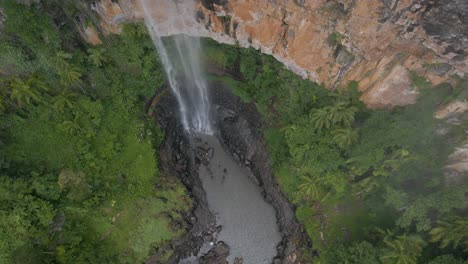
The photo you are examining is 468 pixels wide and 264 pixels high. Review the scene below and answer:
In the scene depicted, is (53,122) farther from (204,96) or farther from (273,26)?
(273,26)

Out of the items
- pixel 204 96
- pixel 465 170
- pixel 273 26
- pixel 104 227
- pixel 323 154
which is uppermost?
pixel 273 26

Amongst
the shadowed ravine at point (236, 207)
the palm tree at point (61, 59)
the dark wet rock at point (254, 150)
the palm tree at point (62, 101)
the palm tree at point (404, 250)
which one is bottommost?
the shadowed ravine at point (236, 207)

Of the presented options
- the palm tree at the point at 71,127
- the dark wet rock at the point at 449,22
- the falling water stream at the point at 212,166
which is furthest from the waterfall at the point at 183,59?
the dark wet rock at the point at 449,22

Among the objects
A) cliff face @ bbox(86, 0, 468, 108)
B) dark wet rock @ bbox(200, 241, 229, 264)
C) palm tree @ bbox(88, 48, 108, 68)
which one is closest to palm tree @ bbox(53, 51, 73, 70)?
palm tree @ bbox(88, 48, 108, 68)

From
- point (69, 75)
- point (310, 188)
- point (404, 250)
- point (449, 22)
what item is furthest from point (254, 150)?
point (449, 22)

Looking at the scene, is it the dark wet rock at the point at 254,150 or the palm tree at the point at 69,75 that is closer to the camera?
the palm tree at the point at 69,75

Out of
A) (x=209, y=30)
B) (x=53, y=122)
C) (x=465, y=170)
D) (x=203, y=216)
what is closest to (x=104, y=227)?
(x=203, y=216)

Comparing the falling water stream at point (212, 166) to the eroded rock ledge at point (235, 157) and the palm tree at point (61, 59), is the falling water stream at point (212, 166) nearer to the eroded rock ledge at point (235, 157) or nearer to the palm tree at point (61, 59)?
the eroded rock ledge at point (235, 157)
